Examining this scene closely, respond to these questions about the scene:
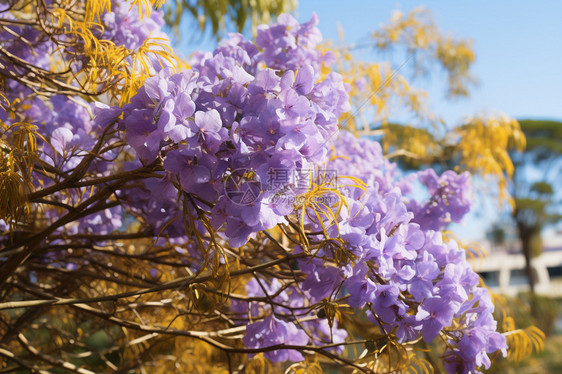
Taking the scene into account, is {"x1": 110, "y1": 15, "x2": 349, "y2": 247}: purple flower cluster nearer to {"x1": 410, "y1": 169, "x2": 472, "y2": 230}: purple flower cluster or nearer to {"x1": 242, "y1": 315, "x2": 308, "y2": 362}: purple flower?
{"x1": 242, "y1": 315, "x2": 308, "y2": 362}: purple flower

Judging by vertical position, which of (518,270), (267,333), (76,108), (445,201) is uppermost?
(76,108)

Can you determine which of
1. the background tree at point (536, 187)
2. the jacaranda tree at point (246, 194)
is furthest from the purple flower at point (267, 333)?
the background tree at point (536, 187)

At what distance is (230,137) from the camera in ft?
2.63

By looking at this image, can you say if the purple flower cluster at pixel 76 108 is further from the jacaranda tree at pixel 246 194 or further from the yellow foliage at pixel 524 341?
the yellow foliage at pixel 524 341

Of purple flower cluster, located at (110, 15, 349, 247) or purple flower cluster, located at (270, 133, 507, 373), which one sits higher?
purple flower cluster, located at (110, 15, 349, 247)

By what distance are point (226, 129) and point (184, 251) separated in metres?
0.70

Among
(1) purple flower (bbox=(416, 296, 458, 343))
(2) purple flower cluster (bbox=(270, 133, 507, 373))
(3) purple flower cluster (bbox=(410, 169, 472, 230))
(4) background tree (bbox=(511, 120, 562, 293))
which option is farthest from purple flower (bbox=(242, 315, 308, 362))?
(4) background tree (bbox=(511, 120, 562, 293))

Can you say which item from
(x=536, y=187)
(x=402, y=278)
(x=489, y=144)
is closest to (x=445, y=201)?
(x=402, y=278)

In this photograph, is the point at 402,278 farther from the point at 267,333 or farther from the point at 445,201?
the point at 445,201

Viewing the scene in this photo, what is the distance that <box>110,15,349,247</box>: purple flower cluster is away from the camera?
2.58ft

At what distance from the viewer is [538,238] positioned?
66.3 feet

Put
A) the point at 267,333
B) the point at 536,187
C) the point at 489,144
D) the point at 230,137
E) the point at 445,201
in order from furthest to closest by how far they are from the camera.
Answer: the point at 536,187 → the point at 489,144 → the point at 445,201 → the point at 267,333 → the point at 230,137

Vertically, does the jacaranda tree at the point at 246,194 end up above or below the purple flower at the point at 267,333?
above

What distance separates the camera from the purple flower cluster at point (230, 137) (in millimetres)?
787
